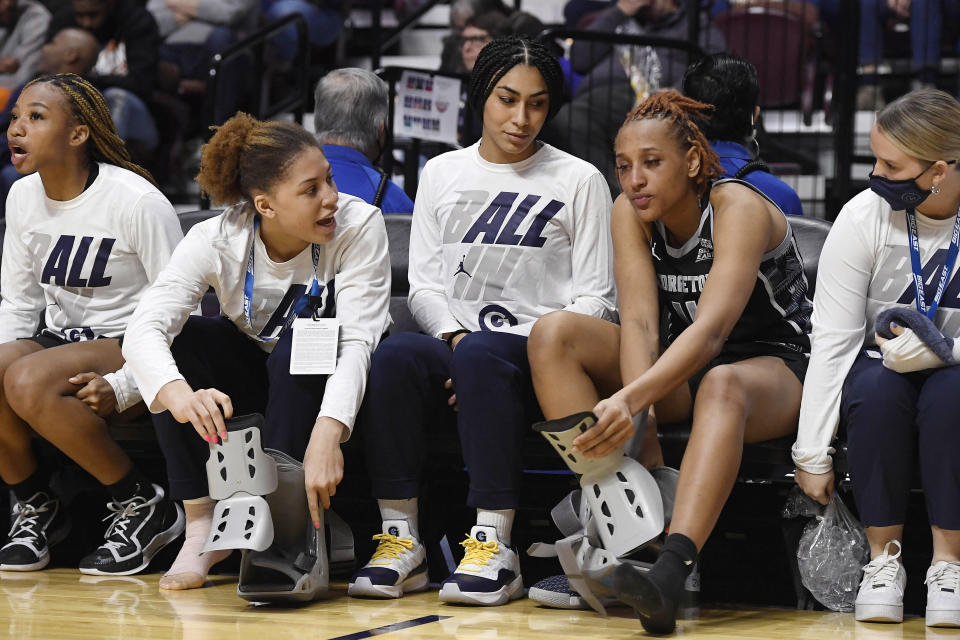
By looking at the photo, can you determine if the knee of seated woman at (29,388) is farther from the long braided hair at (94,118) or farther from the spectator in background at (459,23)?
the spectator in background at (459,23)

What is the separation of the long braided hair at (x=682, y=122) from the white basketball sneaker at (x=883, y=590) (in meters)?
0.86

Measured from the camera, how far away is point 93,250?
3199 millimetres

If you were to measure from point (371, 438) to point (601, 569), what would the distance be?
62 centimetres

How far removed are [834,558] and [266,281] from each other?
4.62 ft

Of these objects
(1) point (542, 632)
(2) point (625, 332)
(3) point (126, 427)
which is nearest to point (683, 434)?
(2) point (625, 332)

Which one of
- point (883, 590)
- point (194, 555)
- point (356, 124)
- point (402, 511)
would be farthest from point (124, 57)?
point (883, 590)

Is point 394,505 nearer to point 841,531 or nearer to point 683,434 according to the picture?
point 683,434

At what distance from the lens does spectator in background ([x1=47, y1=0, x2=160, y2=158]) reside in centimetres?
591

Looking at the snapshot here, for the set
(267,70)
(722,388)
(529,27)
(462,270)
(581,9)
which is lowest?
(722,388)

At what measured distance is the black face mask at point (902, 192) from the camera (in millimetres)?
2568

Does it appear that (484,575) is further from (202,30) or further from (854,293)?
(202,30)

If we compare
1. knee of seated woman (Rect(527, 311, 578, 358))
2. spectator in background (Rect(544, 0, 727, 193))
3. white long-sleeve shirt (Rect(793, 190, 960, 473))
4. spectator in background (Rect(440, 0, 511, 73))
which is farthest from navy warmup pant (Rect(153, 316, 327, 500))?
spectator in background (Rect(440, 0, 511, 73))

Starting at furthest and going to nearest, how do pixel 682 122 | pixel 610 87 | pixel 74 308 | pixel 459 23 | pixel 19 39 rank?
pixel 19 39, pixel 459 23, pixel 610 87, pixel 74 308, pixel 682 122

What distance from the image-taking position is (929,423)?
96.1 inches
